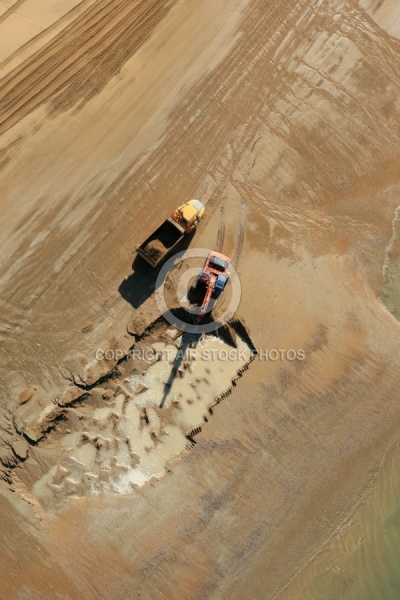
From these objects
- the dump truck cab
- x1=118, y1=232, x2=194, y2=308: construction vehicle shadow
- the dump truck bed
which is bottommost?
x1=118, y1=232, x2=194, y2=308: construction vehicle shadow

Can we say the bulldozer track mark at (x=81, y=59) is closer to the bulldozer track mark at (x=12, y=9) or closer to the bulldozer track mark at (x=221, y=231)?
the bulldozer track mark at (x=12, y=9)

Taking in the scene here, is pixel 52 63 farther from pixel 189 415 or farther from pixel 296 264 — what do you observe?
pixel 189 415

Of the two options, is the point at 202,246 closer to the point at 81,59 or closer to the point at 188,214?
the point at 188,214

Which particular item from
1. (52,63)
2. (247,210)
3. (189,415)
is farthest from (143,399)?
(52,63)

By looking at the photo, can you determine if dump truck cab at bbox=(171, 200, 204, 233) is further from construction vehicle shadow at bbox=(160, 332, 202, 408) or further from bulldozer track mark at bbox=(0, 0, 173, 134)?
bulldozer track mark at bbox=(0, 0, 173, 134)

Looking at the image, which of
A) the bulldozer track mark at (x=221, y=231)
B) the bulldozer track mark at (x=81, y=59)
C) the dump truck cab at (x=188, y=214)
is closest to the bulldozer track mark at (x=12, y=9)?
the bulldozer track mark at (x=81, y=59)

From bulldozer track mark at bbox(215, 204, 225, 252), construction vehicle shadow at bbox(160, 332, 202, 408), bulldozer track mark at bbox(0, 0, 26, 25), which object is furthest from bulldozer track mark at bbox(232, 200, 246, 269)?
bulldozer track mark at bbox(0, 0, 26, 25)

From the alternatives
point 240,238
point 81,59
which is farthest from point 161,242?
point 81,59
